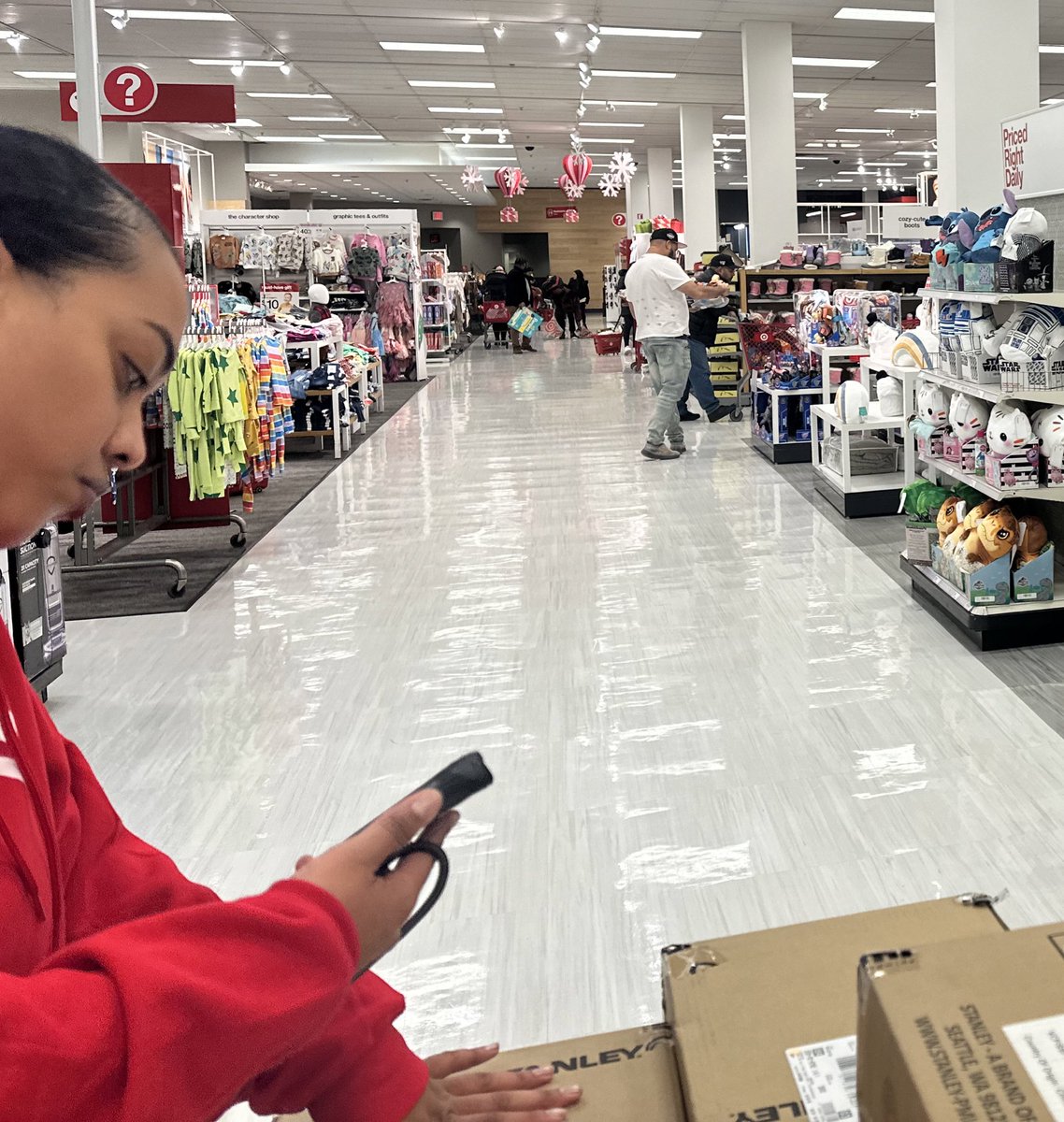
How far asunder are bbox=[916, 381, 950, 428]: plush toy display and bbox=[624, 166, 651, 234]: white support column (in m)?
22.0

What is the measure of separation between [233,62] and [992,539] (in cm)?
1251

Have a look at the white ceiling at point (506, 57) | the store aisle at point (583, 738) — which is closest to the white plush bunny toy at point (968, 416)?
the store aisle at point (583, 738)

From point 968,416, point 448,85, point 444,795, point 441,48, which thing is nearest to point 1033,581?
point 968,416

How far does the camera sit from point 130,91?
22.0ft

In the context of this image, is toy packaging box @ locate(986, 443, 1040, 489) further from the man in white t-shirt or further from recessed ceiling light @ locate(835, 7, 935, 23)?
recessed ceiling light @ locate(835, 7, 935, 23)

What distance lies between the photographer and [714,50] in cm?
1402

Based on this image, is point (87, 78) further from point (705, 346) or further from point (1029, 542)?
point (705, 346)

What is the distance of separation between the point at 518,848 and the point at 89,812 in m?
1.86

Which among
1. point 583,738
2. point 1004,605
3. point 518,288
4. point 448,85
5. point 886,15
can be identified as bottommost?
point 583,738

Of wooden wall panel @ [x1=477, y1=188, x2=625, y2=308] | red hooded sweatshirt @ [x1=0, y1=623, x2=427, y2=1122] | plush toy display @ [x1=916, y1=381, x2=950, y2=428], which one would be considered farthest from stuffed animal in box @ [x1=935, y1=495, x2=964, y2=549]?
wooden wall panel @ [x1=477, y1=188, x2=625, y2=308]

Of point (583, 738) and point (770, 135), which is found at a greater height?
point (770, 135)

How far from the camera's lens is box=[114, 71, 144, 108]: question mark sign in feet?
22.0

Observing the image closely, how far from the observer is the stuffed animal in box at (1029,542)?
4121 millimetres

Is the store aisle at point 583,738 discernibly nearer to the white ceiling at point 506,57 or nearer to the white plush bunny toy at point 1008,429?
the white plush bunny toy at point 1008,429
